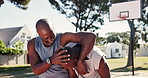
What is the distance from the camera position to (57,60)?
3.64 feet

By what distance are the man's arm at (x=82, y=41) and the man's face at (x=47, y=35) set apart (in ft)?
0.28

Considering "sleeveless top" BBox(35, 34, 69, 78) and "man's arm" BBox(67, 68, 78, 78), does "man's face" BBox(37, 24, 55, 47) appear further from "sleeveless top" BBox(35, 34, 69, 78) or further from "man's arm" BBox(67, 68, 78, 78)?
"man's arm" BBox(67, 68, 78, 78)

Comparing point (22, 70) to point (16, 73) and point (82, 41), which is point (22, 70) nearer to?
point (16, 73)

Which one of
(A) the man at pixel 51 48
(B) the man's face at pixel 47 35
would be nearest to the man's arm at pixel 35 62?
(A) the man at pixel 51 48

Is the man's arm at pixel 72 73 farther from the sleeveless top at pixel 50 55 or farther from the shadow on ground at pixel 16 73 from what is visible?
the shadow on ground at pixel 16 73

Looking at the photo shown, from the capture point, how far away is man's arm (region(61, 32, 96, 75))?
1.13m

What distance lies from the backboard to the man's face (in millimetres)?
10485

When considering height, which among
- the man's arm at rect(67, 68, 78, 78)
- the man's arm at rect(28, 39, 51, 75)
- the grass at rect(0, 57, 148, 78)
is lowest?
the grass at rect(0, 57, 148, 78)

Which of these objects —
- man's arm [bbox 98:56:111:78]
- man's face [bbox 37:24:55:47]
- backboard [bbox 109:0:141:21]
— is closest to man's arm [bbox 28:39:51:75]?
man's face [bbox 37:24:55:47]

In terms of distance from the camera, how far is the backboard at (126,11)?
37.3ft

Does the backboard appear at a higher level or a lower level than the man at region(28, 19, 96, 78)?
higher

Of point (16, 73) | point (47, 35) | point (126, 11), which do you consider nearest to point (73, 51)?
point (47, 35)

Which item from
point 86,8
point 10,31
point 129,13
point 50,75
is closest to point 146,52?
point 10,31

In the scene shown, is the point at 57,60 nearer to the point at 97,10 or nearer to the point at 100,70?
the point at 100,70
